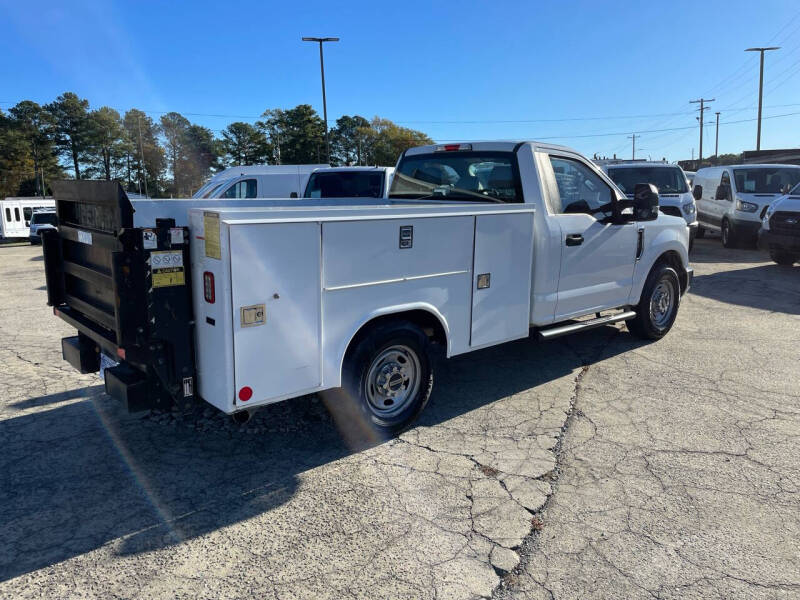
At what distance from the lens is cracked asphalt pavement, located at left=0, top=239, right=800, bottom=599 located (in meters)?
2.97

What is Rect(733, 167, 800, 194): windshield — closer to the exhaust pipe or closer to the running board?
the running board

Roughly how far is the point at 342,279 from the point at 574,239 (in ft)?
8.76

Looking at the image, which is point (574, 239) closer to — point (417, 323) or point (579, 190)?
point (579, 190)

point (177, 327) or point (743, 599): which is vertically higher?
point (177, 327)

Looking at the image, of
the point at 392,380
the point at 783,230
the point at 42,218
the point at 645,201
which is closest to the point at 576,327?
the point at 645,201

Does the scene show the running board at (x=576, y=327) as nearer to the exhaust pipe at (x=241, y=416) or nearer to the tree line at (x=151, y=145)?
the exhaust pipe at (x=241, y=416)

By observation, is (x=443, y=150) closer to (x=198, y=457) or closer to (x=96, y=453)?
(x=198, y=457)

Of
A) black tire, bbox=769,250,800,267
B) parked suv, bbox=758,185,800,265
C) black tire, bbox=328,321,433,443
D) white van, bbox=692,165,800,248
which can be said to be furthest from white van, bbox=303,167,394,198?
white van, bbox=692,165,800,248

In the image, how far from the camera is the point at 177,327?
139 inches

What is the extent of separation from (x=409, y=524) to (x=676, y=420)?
2.65 meters

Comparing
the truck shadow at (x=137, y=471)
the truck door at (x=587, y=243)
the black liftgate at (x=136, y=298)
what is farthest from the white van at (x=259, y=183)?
the black liftgate at (x=136, y=298)

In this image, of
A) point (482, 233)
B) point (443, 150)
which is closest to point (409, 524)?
point (482, 233)

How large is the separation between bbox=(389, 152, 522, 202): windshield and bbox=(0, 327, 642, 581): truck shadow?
180 centimetres

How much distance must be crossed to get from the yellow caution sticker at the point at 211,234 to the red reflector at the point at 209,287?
112mm
